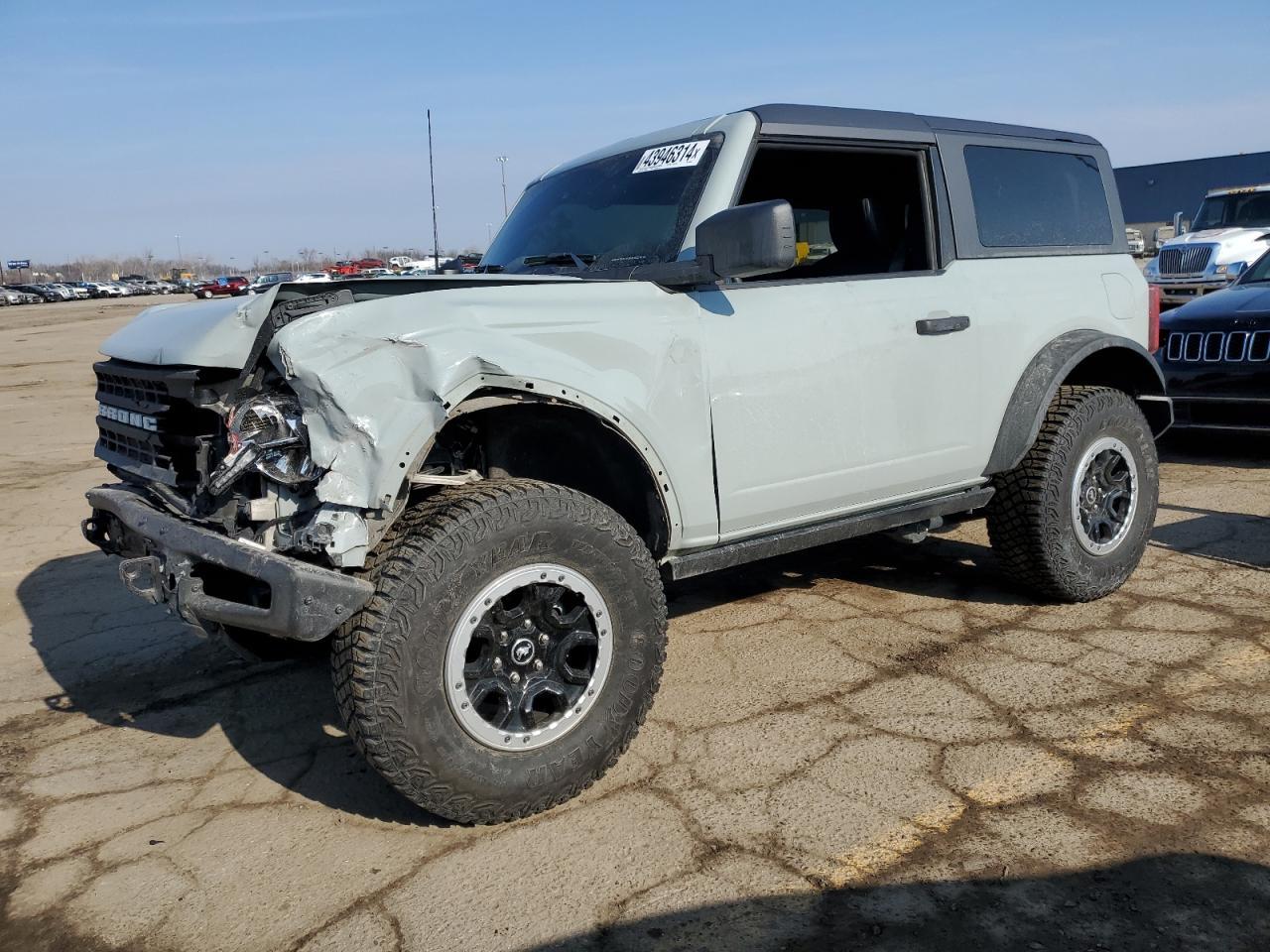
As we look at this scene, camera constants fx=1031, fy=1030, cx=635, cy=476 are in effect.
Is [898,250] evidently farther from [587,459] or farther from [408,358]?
[408,358]

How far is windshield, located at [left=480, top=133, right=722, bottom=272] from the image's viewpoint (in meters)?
3.59

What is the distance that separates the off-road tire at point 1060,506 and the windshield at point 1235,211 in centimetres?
1478

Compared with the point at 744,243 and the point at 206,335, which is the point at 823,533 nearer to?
the point at 744,243

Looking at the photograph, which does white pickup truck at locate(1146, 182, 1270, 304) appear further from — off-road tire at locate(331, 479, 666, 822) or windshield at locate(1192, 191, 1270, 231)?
off-road tire at locate(331, 479, 666, 822)

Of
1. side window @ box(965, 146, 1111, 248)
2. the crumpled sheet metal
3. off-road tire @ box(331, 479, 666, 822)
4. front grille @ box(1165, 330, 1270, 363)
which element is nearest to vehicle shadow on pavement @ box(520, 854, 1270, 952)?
off-road tire @ box(331, 479, 666, 822)

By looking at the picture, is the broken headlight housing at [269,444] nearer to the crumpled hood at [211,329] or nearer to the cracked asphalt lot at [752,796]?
the crumpled hood at [211,329]

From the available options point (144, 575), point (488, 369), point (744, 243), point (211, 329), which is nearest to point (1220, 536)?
point (744, 243)

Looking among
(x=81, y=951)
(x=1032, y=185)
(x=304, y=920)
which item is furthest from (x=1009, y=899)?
(x=1032, y=185)

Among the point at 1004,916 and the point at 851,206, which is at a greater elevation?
the point at 851,206

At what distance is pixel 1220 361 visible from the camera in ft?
23.1

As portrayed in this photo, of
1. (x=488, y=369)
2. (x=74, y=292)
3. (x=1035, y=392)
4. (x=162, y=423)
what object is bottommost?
(x=1035, y=392)

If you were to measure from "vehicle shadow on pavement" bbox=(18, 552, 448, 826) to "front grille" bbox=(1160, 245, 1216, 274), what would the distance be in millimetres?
15531

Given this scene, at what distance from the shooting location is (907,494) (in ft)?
12.9

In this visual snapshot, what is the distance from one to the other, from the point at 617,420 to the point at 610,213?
3.99 ft
